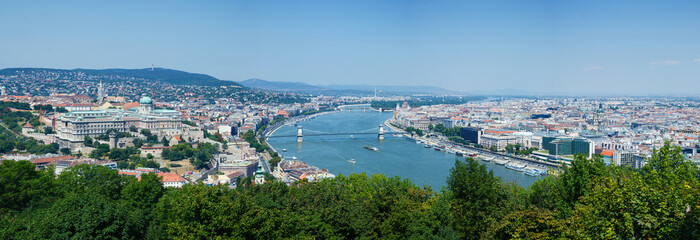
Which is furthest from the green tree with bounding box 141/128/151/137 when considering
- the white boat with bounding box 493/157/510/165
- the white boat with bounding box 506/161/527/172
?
the white boat with bounding box 506/161/527/172

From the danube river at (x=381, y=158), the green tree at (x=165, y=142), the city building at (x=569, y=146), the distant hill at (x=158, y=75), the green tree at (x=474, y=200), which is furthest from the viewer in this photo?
the distant hill at (x=158, y=75)

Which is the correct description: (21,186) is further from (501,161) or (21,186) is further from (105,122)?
(501,161)

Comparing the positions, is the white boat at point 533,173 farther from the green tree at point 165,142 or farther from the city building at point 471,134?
the green tree at point 165,142

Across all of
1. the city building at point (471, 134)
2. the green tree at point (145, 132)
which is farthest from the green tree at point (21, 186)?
the city building at point (471, 134)

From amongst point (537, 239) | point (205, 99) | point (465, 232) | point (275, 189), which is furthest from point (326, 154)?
point (205, 99)

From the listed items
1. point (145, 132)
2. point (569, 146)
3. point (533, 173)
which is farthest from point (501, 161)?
point (145, 132)

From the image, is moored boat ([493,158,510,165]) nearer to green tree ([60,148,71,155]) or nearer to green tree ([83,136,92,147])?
green tree ([83,136,92,147])
